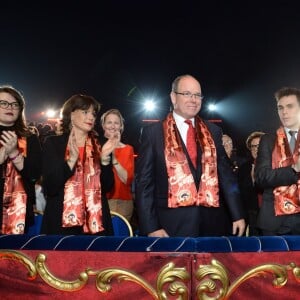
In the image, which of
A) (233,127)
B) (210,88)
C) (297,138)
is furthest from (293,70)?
(297,138)

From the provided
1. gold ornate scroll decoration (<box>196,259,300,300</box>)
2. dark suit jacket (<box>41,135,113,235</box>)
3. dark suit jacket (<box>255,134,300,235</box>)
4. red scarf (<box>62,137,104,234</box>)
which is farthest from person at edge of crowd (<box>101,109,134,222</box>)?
gold ornate scroll decoration (<box>196,259,300,300</box>)

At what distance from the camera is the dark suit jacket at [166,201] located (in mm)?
2727

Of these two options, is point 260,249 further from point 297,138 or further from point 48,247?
point 297,138

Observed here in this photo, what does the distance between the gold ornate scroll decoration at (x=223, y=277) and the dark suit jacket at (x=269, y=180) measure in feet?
3.30

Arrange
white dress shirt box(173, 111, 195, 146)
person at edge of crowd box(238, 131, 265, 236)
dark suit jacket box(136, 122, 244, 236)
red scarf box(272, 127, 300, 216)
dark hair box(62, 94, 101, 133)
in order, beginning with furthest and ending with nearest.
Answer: person at edge of crowd box(238, 131, 265, 236), dark hair box(62, 94, 101, 133), white dress shirt box(173, 111, 195, 146), red scarf box(272, 127, 300, 216), dark suit jacket box(136, 122, 244, 236)

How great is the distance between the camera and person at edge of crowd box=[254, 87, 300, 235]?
111 inches

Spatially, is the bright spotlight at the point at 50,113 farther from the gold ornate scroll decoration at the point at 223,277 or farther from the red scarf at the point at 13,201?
the gold ornate scroll decoration at the point at 223,277

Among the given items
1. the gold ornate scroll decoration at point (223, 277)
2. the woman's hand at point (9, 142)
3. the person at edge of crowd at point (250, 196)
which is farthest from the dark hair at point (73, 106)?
the person at edge of crowd at point (250, 196)

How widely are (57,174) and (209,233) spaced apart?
1083 mm

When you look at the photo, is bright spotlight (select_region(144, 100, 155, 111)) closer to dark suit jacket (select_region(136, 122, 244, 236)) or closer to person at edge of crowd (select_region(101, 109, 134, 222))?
person at edge of crowd (select_region(101, 109, 134, 222))

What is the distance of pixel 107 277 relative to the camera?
1848 mm

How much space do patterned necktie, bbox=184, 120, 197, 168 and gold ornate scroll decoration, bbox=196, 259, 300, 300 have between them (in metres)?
1.18

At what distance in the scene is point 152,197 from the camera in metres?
2.76

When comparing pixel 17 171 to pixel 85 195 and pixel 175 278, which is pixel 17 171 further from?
pixel 175 278
